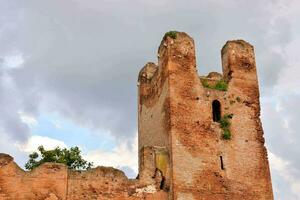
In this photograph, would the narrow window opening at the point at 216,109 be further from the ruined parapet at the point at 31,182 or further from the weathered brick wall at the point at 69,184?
the ruined parapet at the point at 31,182

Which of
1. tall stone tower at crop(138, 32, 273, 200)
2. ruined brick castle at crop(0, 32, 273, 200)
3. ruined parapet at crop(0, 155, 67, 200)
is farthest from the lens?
tall stone tower at crop(138, 32, 273, 200)

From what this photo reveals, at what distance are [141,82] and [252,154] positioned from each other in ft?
21.4

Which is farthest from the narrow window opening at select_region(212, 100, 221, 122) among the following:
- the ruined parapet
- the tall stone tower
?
the ruined parapet

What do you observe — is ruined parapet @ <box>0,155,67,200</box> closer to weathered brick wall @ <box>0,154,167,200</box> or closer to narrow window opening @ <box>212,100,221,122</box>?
weathered brick wall @ <box>0,154,167,200</box>

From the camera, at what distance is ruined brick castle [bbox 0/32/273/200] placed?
16344mm

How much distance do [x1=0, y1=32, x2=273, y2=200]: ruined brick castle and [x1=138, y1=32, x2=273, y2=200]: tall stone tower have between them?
4 centimetres

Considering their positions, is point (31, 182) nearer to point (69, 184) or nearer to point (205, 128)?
point (69, 184)

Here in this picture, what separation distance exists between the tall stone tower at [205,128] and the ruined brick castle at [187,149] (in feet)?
0.12

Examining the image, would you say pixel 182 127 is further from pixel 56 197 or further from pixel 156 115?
pixel 56 197

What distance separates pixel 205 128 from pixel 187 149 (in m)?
1.27

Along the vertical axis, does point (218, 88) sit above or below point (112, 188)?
above

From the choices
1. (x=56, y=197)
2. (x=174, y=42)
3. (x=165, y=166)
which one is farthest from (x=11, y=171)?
(x=174, y=42)

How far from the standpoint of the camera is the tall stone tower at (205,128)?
17375 millimetres

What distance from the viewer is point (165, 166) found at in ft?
57.2
